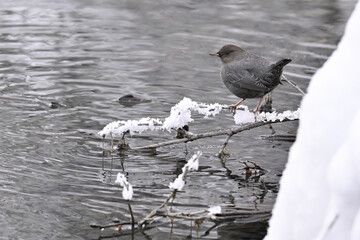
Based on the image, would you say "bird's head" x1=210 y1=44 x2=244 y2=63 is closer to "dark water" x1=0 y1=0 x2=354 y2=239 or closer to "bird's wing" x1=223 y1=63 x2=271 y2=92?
"bird's wing" x1=223 y1=63 x2=271 y2=92

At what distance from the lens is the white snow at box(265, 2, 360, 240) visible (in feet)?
7.29

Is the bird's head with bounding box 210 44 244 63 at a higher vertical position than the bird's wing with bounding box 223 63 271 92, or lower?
higher

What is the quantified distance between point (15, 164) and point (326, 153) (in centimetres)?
349

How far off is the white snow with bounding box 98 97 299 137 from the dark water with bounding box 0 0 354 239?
0.89 ft

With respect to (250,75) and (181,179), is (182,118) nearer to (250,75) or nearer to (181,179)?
(250,75)

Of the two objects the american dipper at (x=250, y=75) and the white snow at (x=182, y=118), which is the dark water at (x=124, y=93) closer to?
the white snow at (x=182, y=118)

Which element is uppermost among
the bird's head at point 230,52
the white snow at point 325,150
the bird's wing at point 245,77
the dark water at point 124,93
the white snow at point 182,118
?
the white snow at point 325,150

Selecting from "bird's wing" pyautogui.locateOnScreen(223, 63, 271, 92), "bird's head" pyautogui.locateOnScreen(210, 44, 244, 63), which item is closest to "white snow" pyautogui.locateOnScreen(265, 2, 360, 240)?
"bird's wing" pyautogui.locateOnScreen(223, 63, 271, 92)

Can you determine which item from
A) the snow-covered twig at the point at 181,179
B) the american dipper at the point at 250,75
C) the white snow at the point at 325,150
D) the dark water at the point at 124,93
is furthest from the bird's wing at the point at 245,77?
the white snow at the point at 325,150

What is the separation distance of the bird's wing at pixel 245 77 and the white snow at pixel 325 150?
3.21 meters

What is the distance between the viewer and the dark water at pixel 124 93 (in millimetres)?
4691

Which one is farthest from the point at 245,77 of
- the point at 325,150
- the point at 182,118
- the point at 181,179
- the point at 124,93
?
the point at 325,150

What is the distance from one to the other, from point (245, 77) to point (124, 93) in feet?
6.58

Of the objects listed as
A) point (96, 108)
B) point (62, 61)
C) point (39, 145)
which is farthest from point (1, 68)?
point (39, 145)
